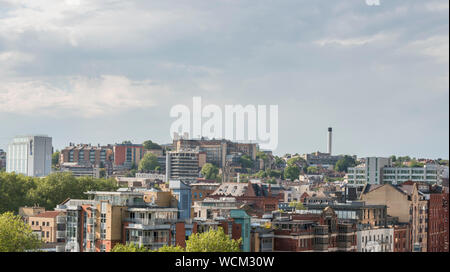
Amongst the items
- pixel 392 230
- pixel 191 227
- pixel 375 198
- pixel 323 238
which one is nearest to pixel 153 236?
pixel 191 227

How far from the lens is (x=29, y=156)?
52531mm

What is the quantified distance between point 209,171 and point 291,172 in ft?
22.3

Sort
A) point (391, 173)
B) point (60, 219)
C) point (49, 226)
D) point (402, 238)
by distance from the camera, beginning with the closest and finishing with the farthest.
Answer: point (60, 219), point (49, 226), point (402, 238), point (391, 173)

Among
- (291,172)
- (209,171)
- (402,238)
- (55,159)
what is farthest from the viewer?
(55,159)

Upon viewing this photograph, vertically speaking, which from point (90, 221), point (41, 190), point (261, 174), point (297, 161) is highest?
point (297, 161)

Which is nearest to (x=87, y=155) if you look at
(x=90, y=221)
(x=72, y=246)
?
(x=72, y=246)

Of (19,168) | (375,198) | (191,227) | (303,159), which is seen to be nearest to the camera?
(191,227)

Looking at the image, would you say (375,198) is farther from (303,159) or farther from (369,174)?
(303,159)

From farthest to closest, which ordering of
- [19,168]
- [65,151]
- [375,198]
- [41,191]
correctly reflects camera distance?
[65,151]
[19,168]
[41,191]
[375,198]

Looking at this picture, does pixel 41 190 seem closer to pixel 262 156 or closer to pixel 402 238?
pixel 402 238

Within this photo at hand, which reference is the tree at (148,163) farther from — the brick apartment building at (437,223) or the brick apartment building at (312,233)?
the brick apartment building at (312,233)

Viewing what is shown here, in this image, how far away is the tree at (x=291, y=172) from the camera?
205 ft
